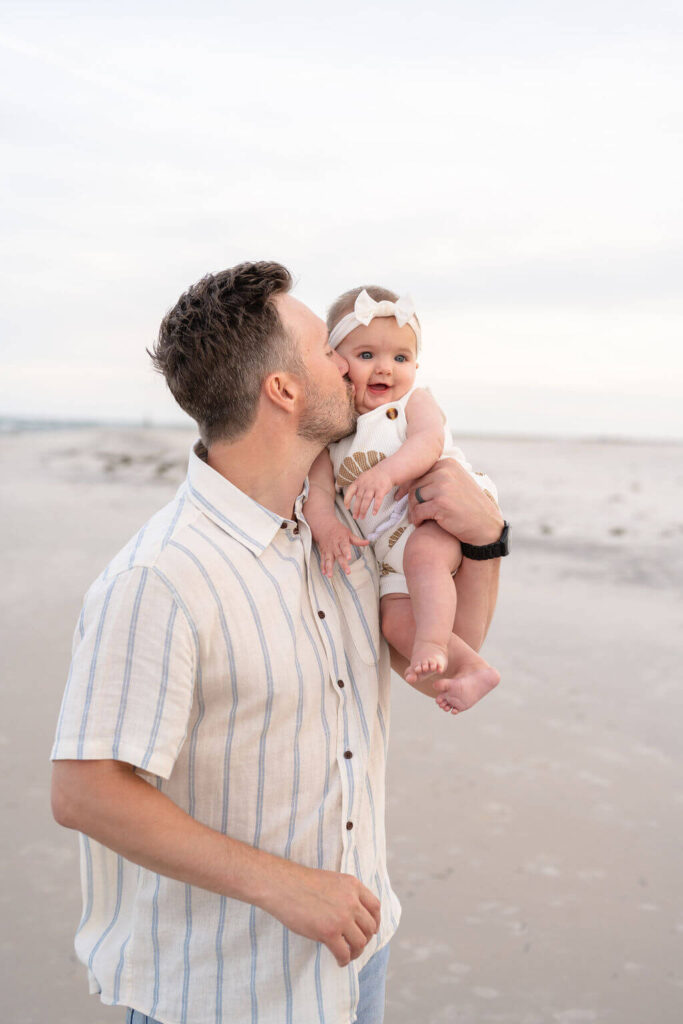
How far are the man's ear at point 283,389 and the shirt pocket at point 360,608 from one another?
1.31 feet

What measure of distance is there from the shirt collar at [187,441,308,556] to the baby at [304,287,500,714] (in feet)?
0.55

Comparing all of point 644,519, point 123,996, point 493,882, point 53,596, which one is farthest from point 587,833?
point 644,519

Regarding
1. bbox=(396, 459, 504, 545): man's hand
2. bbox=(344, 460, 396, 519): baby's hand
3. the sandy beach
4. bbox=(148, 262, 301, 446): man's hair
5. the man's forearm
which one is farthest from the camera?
the sandy beach

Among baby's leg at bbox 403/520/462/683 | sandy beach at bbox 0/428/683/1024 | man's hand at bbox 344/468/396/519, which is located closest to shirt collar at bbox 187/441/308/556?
man's hand at bbox 344/468/396/519

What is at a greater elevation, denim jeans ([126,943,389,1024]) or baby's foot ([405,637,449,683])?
baby's foot ([405,637,449,683])

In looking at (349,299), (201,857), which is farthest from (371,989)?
(349,299)

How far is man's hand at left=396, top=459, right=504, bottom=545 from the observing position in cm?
211

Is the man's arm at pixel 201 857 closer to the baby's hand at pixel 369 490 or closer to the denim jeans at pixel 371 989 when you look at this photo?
the denim jeans at pixel 371 989

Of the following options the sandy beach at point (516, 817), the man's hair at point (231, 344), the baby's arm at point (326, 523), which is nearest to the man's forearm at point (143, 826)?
the baby's arm at point (326, 523)

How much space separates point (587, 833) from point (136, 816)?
11.0ft

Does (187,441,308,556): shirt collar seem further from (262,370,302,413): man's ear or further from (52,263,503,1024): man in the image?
(262,370,302,413): man's ear

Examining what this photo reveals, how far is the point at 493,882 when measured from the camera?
388 cm

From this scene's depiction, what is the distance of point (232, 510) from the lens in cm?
179

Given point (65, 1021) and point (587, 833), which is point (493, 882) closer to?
point (587, 833)
